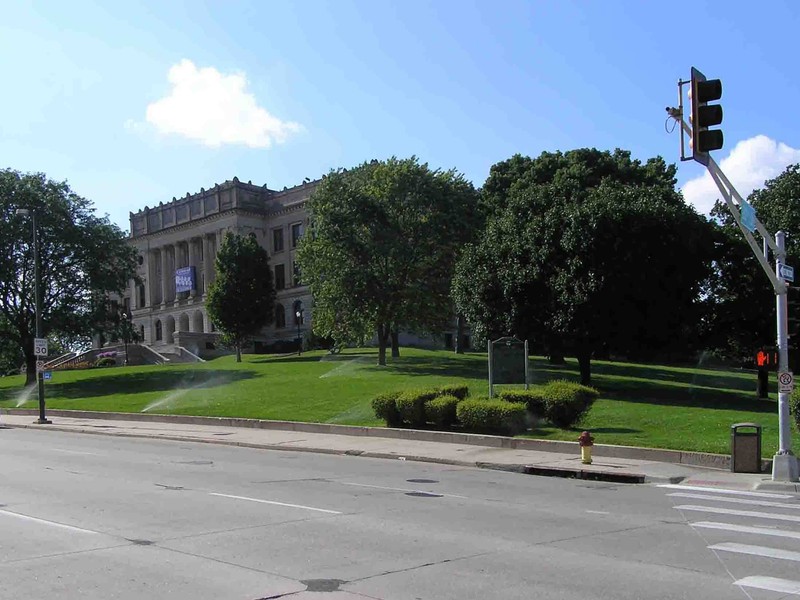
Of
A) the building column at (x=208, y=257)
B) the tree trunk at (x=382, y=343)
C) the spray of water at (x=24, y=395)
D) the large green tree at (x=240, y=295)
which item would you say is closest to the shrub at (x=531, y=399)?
the tree trunk at (x=382, y=343)

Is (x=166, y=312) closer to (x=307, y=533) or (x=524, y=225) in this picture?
(x=524, y=225)

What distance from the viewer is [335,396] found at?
32781 millimetres

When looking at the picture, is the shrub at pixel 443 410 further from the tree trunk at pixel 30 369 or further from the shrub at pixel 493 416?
the tree trunk at pixel 30 369

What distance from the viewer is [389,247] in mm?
45312

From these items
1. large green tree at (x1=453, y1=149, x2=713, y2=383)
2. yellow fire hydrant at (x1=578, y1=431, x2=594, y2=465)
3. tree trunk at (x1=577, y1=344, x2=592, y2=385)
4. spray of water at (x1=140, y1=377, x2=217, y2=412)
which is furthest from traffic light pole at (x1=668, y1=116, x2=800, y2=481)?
spray of water at (x1=140, y1=377, x2=217, y2=412)

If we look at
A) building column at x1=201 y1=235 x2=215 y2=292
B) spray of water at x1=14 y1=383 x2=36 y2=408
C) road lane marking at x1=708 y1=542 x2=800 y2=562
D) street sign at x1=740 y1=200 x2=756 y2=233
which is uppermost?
building column at x1=201 y1=235 x2=215 y2=292

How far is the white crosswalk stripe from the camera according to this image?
292 inches

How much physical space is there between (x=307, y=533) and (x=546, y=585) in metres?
3.32

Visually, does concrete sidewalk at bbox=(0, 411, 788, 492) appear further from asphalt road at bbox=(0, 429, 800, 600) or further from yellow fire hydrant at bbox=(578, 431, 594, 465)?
asphalt road at bbox=(0, 429, 800, 600)

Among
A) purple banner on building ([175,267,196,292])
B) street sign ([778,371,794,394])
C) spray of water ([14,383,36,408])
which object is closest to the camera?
street sign ([778,371,794,394])

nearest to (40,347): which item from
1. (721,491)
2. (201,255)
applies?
(721,491)

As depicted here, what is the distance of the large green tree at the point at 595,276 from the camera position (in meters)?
32.2

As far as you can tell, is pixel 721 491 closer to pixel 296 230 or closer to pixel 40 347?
pixel 40 347

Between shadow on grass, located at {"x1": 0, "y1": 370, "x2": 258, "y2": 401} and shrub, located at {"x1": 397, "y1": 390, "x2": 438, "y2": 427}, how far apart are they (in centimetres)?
2128
